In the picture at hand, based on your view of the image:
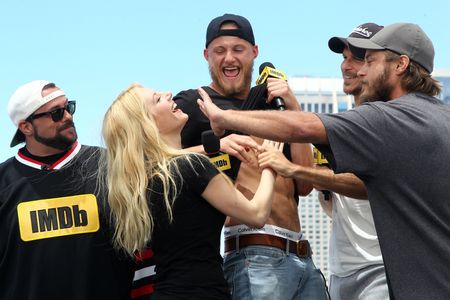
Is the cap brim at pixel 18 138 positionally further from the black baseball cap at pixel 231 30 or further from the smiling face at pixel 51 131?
the black baseball cap at pixel 231 30

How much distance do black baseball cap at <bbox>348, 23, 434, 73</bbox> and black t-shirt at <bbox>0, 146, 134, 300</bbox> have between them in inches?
88.9

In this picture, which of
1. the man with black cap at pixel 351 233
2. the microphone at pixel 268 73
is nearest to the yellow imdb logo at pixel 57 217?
the man with black cap at pixel 351 233

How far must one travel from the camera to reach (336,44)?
624 centimetres

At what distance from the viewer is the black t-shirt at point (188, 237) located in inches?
177

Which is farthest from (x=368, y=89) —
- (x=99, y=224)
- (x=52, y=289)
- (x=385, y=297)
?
(x=52, y=289)

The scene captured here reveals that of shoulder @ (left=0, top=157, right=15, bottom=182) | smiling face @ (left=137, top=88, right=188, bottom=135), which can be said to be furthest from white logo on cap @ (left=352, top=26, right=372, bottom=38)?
shoulder @ (left=0, top=157, right=15, bottom=182)

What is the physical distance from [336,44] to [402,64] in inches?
73.6

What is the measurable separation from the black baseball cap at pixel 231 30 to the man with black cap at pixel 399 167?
1959mm

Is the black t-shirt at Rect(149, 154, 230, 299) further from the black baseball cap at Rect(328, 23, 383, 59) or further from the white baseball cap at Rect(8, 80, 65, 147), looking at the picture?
the black baseball cap at Rect(328, 23, 383, 59)

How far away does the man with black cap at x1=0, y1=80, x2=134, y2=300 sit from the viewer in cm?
525

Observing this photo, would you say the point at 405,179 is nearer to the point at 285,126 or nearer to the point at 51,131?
the point at 285,126

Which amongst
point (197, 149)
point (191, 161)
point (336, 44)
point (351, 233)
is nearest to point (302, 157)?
point (351, 233)

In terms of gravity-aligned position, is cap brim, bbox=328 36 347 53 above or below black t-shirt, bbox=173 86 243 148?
above

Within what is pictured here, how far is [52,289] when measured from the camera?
17.2 feet
